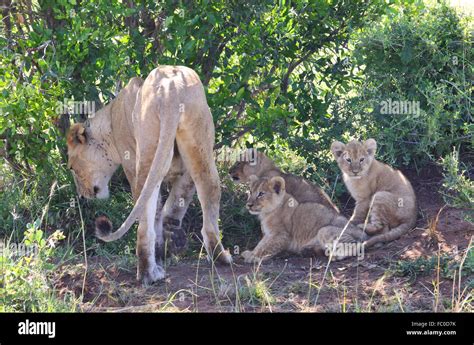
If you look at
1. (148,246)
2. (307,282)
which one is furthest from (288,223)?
(148,246)

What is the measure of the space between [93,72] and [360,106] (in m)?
2.46

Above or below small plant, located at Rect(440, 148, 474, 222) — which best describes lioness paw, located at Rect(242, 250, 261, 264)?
below

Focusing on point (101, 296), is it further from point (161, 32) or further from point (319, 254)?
point (161, 32)

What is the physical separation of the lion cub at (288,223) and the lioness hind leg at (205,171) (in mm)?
609

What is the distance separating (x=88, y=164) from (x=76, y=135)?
0.28 meters

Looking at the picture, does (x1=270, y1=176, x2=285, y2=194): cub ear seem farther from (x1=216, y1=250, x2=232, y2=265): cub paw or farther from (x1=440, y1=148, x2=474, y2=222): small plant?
(x1=440, y1=148, x2=474, y2=222): small plant

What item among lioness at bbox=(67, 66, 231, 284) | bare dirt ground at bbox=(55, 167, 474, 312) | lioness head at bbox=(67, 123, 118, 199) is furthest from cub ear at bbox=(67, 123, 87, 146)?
bare dirt ground at bbox=(55, 167, 474, 312)

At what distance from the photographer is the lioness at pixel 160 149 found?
646 cm

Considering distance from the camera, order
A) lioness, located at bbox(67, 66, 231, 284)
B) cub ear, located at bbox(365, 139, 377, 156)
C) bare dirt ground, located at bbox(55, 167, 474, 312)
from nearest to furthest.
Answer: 1. bare dirt ground, located at bbox(55, 167, 474, 312)
2. lioness, located at bbox(67, 66, 231, 284)
3. cub ear, located at bbox(365, 139, 377, 156)

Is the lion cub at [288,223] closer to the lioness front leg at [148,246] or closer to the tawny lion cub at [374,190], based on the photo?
the tawny lion cub at [374,190]

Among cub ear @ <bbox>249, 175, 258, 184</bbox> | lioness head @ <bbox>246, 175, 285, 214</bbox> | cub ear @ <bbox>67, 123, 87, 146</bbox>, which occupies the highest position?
cub ear @ <bbox>67, 123, 87, 146</bbox>

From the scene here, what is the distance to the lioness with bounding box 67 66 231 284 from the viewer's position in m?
6.46

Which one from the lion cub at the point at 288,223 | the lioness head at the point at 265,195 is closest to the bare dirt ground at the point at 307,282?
the lion cub at the point at 288,223

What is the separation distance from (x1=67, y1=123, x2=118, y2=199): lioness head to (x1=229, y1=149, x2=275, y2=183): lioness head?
1.23 metres
